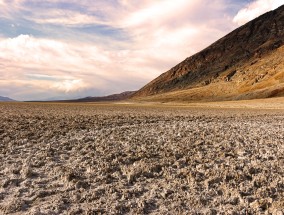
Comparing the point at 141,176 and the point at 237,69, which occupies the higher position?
the point at 237,69

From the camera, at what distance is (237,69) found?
516 ft

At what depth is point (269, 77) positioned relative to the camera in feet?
427

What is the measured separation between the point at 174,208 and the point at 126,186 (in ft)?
6.36

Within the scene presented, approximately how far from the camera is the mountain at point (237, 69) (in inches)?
5128

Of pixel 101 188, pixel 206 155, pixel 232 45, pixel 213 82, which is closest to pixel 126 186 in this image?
pixel 101 188

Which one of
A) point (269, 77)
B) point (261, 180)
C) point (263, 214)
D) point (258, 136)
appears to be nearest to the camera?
point (263, 214)

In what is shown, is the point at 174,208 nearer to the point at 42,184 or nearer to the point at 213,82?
the point at 42,184

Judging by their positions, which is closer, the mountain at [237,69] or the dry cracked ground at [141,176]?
the dry cracked ground at [141,176]

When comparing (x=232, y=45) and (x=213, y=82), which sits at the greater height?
(x=232, y=45)

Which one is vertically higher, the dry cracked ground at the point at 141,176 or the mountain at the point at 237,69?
the mountain at the point at 237,69

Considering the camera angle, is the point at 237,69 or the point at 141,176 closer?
the point at 141,176

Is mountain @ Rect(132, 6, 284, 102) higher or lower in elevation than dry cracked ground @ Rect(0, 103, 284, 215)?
higher

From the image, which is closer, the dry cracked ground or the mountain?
the dry cracked ground

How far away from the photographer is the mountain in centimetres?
13025
